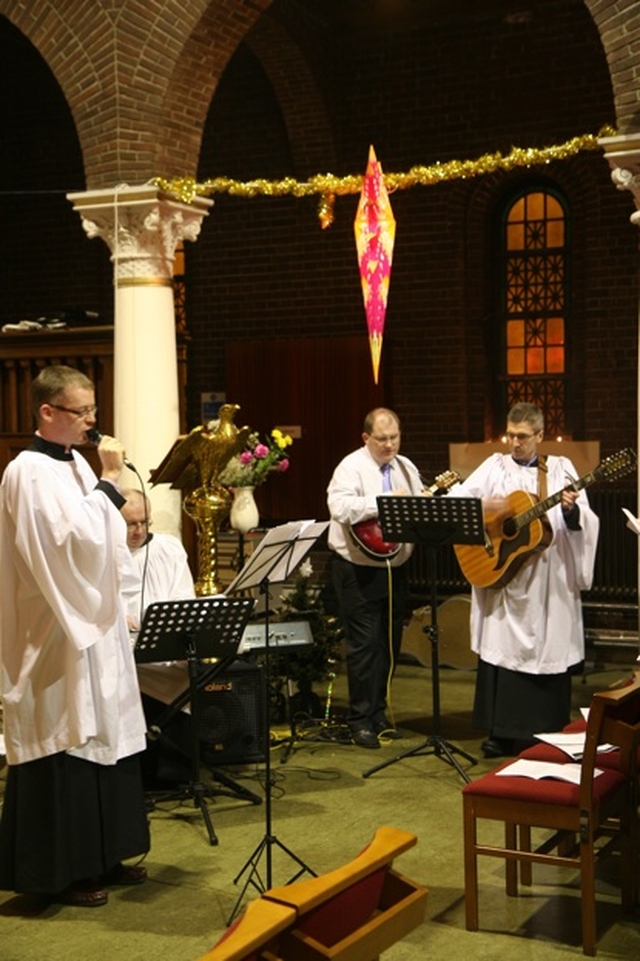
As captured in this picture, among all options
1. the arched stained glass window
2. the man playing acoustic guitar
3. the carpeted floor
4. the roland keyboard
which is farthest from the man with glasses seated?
the arched stained glass window

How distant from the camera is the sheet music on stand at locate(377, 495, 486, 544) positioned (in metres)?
7.47

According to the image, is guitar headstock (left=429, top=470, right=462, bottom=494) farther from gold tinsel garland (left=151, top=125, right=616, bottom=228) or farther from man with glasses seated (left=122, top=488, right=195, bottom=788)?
gold tinsel garland (left=151, top=125, right=616, bottom=228)

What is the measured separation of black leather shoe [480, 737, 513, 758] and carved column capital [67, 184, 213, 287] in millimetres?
4297

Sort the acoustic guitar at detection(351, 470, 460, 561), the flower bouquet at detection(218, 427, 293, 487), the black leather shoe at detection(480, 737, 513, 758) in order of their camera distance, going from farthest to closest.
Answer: the flower bouquet at detection(218, 427, 293, 487)
the acoustic guitar at detection(351, 470, 460, 561)
the black leather shoe at detection(480, 737, 513, 758)

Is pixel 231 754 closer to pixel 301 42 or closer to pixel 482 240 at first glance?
pixel 482 240

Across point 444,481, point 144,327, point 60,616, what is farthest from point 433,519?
point 144,327

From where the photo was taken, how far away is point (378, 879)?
122 inches

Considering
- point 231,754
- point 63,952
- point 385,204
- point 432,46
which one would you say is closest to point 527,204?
point 432,46

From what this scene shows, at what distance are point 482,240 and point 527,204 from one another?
0.58m

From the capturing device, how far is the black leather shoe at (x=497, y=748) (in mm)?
8203

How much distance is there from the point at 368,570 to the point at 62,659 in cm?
316

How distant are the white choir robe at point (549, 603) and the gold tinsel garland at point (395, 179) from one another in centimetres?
211

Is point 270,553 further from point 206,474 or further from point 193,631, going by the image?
point 206,474

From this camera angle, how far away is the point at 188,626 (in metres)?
6.59
